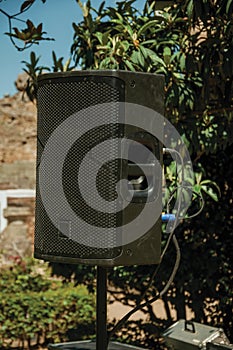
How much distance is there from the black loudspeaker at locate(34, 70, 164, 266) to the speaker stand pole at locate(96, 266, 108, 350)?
8.9 inches

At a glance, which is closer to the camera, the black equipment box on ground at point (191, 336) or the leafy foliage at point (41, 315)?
the black equipment box on ground at point (191, 336)

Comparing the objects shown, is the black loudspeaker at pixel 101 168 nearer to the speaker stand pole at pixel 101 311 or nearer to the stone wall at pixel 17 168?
the speaker stand pole at pixel 101 311

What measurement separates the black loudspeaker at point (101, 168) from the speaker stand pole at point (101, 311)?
226mm

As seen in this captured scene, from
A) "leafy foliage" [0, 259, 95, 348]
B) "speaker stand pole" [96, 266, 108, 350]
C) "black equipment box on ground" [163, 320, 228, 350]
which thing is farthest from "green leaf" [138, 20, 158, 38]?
"leafy foliage" [0, 259, 95, 348]

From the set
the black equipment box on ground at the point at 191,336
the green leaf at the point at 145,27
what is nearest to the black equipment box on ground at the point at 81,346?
the black equipment box on ground at the point at 191,336

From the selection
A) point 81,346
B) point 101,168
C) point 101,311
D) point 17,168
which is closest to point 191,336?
point 81,346

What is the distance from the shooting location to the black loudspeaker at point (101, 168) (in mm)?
2879

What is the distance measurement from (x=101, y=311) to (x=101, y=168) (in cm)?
57

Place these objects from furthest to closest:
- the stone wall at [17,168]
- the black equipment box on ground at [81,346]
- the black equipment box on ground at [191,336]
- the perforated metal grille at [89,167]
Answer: the stone wall at [17,168], the black equipment box on ground at [81,346], the black equipment box on ground at [191,336], the perforated metal grille at [89,167]

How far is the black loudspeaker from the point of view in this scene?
2879 millimetres

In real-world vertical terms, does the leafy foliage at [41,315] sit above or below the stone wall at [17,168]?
below

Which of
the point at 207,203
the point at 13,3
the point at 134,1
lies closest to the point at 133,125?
the point at 13,3

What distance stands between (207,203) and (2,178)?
5382 millimetres

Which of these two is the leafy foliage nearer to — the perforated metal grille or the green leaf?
the green leaf
